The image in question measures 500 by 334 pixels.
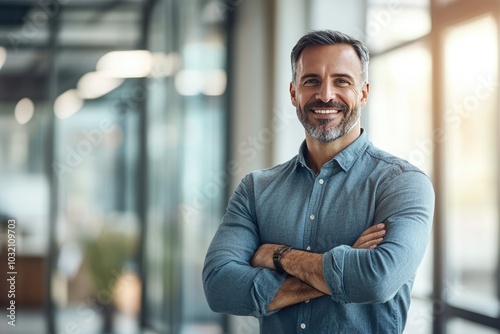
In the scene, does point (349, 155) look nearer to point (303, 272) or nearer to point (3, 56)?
point (303, 272)

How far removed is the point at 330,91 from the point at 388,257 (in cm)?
43

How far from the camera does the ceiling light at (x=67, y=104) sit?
518 cm

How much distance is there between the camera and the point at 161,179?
540cm

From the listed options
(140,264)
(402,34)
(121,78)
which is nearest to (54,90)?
(121,78)

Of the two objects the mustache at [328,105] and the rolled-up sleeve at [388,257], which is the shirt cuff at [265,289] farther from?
the mustache at [328,105]

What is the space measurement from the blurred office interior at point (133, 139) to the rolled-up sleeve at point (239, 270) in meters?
2.91

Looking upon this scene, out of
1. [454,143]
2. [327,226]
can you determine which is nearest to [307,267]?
[327,226]

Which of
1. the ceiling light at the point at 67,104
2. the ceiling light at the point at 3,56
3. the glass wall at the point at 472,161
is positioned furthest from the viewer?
the ceiling light at the point at 67,104

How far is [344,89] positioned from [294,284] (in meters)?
0.48

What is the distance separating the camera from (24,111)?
512 cm

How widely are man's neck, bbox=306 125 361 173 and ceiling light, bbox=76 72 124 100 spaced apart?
11.9ft

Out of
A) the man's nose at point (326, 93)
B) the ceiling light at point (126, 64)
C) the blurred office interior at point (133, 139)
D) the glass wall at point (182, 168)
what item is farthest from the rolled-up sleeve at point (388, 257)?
the ceiling light at point (126, 64)

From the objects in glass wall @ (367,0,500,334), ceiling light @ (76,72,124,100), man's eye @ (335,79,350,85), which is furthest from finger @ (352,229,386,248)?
ceiling light @ (76,72,124,100)

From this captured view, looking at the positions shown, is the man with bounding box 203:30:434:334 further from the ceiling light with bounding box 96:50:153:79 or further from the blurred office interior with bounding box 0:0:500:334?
the ceiling light with bounding box 96:50:153:79
